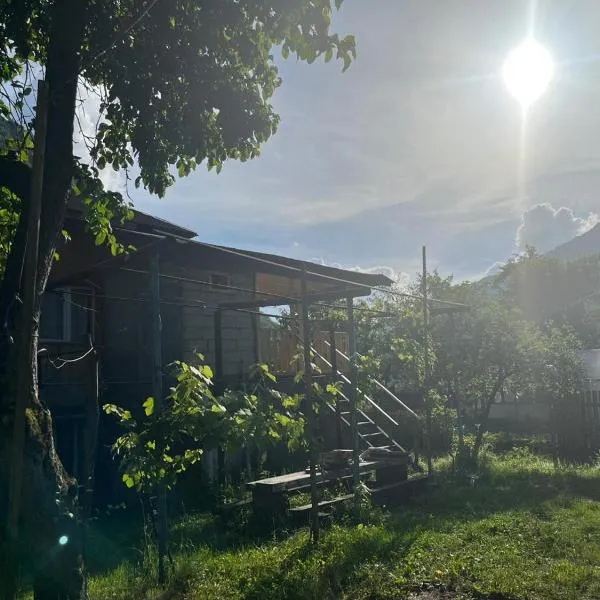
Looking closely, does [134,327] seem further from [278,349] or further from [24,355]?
[24,355]

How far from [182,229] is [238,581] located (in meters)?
8.13

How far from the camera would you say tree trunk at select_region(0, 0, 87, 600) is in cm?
372

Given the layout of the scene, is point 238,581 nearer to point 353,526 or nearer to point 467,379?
point 353,526

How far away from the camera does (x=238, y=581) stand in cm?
572

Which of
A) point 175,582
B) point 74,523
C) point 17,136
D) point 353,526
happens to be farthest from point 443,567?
point 17,136

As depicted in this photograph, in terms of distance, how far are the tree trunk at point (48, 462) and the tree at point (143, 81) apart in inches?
0.5

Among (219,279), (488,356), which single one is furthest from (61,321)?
(488,356)

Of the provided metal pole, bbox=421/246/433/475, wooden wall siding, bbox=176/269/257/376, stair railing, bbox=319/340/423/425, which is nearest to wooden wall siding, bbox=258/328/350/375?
wooden wall siding, bbox=176/269/257/376

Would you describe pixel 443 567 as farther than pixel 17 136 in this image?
Yes

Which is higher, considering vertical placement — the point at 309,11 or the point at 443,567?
the point at 309,11

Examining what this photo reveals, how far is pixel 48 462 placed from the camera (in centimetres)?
388

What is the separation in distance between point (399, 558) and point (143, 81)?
523 cm

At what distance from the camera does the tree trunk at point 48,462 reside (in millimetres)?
3719

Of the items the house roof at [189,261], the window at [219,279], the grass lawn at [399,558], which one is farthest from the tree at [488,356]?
the grass lawn at [399,558]
